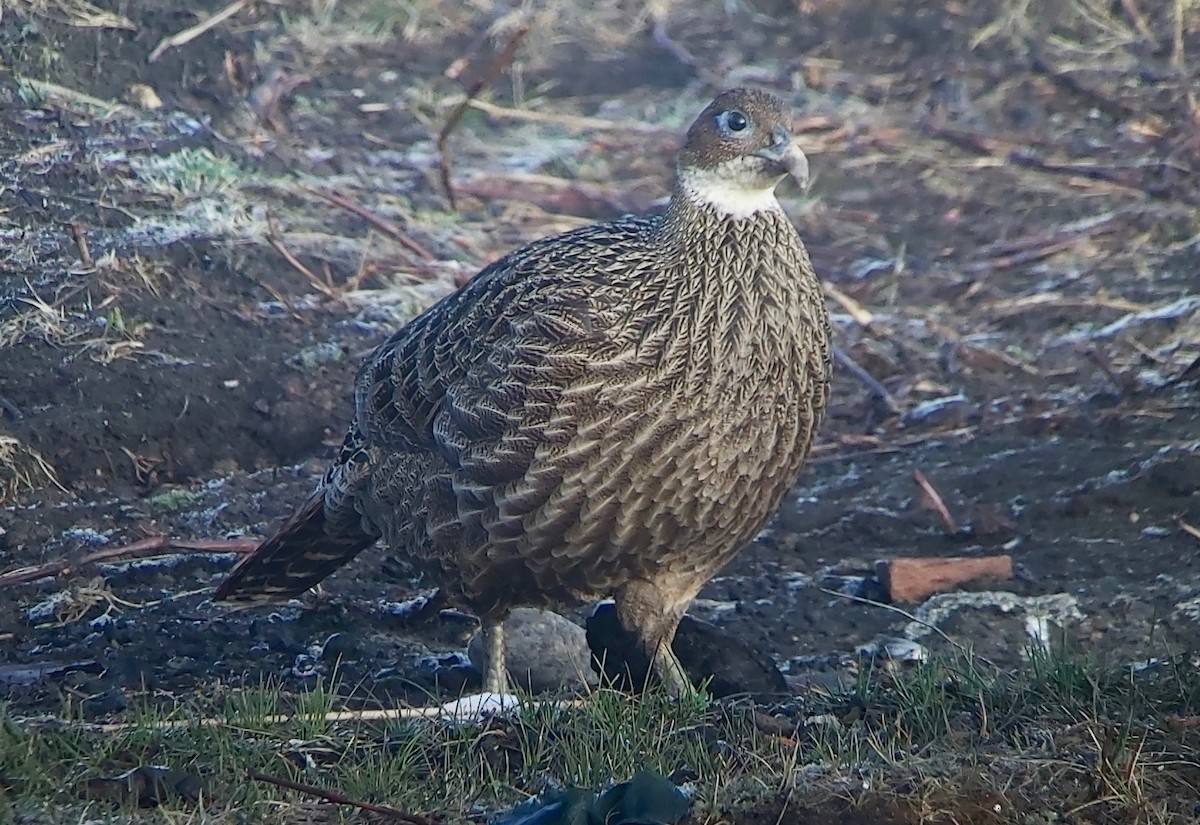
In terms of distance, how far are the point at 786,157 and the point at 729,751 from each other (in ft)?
6.49

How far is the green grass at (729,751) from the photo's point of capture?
3.74 meters

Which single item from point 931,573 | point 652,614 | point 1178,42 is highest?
point 1178,42

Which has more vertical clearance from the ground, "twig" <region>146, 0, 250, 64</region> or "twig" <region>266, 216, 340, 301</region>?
"twig" <region>146, 0, 250, 64</region>

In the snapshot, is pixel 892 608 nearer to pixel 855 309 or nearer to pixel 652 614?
pixel 652 614

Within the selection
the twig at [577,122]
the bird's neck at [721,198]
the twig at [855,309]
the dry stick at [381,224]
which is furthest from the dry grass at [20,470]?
the twig at [577,122]

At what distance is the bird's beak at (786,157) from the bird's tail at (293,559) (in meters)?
1.90

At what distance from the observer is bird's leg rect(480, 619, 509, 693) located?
5375mm

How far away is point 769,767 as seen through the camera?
3.99 meters

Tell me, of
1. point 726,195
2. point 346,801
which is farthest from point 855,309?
point 346,801

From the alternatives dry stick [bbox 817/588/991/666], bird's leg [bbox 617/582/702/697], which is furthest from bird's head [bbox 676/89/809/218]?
dry stick [bbox 817/588/991/666]

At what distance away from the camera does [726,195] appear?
5.37 m

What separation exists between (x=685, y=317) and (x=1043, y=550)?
200cm

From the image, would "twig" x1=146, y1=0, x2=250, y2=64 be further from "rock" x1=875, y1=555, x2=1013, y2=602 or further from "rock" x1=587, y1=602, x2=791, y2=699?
"rock" x1=875, y1=555, x2=1013, y2=602

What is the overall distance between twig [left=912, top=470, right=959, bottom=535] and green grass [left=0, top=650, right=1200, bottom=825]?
1764 millimetres
